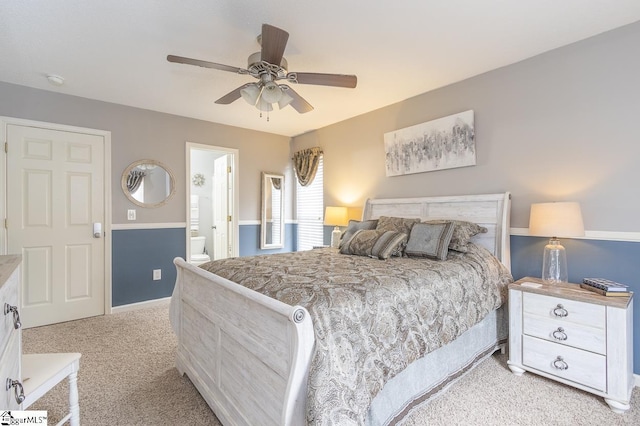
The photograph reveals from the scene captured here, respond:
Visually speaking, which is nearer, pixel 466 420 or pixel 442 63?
pixel 466 420

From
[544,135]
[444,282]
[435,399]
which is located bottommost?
[435,399]

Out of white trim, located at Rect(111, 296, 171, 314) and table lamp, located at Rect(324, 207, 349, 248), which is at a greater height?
table lamp, located at Rect(324, 207, 349, 248)

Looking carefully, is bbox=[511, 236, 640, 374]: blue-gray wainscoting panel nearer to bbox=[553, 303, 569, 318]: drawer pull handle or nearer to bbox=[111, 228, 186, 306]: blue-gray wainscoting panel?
bbox=[553, 303, 569, 318]: drawer pull handle

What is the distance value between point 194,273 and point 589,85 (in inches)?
130

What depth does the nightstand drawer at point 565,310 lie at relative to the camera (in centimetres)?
195

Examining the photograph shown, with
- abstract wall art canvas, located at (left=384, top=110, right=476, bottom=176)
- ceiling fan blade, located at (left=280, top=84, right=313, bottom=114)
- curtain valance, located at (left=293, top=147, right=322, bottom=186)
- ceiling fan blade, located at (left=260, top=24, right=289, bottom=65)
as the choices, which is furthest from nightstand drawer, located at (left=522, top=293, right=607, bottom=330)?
curtain valance, located at (left=293, top=147, right=322, bottom=186)

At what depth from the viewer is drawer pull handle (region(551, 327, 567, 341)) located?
2079 millimetres

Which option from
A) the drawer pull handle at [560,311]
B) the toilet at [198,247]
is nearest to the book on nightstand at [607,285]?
the drawer pull handle at [560,311]

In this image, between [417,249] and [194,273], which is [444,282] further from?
[194,273]

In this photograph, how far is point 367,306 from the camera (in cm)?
150

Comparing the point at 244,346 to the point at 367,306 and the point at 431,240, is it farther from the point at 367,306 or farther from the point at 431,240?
the point at 431,240

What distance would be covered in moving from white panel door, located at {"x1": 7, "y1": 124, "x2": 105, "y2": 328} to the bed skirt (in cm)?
360

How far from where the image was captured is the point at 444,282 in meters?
2.02

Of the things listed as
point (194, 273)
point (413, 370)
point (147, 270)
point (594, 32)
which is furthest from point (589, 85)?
point (147, 270)
